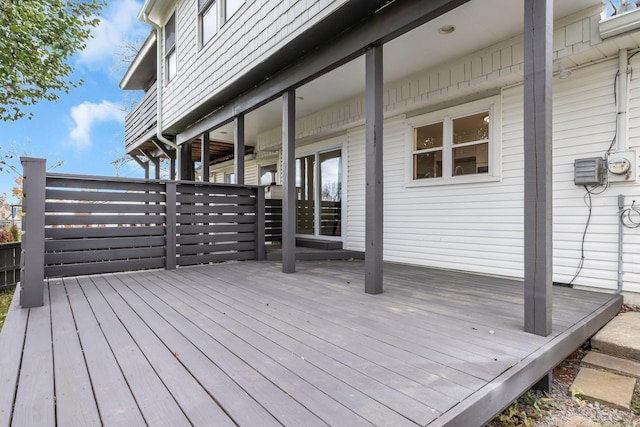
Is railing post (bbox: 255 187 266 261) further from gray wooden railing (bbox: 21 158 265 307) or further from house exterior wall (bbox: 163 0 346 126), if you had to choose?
house exterior wall (bbox: 163 0 346 126)

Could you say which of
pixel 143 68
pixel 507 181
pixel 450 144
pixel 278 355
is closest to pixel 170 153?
pixel 143 68

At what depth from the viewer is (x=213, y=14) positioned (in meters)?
6.07

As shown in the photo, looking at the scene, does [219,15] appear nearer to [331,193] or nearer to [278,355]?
[331,193]

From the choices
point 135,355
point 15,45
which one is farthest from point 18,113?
point 135,355

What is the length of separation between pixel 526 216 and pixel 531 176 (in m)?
0.25

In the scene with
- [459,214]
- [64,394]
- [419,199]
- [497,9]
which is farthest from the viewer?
[419,199]

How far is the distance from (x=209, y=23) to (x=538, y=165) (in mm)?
6324

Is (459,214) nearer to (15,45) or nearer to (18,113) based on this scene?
(15,45)

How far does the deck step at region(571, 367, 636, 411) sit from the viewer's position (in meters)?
1.86

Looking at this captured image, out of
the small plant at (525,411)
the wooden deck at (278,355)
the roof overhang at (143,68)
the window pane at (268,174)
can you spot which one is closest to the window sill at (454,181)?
the wooden deck at (278,355)

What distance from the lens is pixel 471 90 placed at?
13.4 ft

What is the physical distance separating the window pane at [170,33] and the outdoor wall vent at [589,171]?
7.98m

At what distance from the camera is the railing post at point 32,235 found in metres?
2.72

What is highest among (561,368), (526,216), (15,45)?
(15,45)
